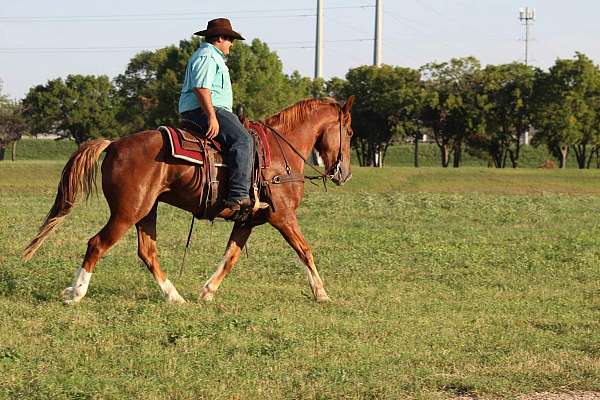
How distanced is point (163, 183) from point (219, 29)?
6.47 feet

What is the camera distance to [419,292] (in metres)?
12.4

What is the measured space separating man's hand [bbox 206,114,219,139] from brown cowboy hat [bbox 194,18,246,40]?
1.05 m

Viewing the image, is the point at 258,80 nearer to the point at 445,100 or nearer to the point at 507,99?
the point at 445,100

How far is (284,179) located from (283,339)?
3.10 metres

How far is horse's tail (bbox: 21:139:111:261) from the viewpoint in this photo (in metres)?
10.9

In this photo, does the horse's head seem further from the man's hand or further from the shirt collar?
the man's hand

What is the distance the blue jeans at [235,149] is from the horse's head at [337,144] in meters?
1.66

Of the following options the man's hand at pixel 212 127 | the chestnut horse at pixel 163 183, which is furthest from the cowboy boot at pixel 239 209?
the man's hand at pixel 212 127

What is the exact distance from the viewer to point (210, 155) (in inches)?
429

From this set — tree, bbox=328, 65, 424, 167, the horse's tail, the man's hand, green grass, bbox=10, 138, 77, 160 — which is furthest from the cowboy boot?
green grass, bbox=10, 138, 77, 160

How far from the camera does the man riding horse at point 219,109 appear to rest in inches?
425

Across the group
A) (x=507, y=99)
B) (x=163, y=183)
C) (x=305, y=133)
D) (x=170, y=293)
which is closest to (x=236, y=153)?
(x=163, y=183)

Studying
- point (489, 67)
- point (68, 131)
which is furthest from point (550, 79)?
point (68, 131)

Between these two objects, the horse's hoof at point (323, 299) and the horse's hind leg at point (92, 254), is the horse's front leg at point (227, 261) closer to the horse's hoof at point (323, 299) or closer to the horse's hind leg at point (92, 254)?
the horse's hoof at point (323, 299)
